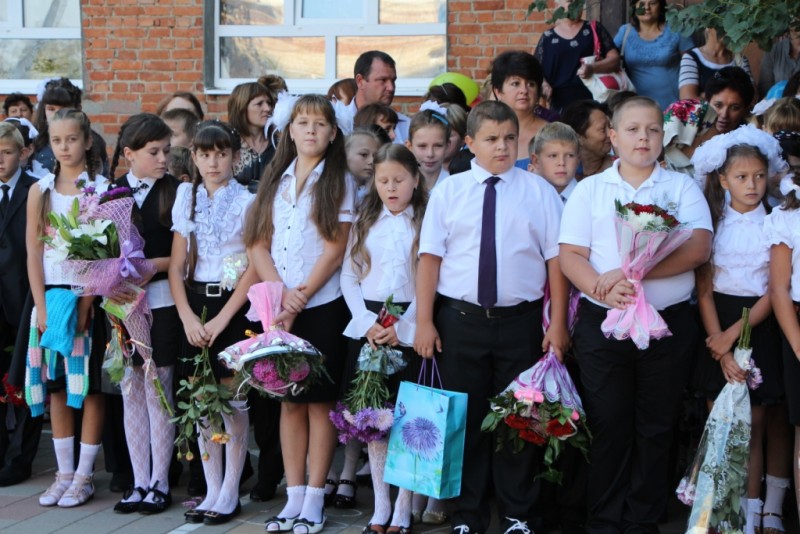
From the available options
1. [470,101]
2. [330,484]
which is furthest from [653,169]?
[470,101]

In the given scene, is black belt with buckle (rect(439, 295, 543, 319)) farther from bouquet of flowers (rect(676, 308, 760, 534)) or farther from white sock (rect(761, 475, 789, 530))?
white sock (rect(761, 475, 789, 530))

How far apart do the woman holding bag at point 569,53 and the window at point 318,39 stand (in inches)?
86.4

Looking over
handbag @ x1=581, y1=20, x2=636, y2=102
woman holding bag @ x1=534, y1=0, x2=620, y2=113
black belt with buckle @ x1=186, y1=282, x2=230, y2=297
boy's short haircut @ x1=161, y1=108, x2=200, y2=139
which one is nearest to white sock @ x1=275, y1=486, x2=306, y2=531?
black belt with buckle @ x1=186, y1=282, x2=230, y2=297

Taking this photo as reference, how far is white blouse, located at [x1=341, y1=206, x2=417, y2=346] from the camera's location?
17.5 ft

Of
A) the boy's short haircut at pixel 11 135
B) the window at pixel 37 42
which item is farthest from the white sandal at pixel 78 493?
the window at pixel 37 42

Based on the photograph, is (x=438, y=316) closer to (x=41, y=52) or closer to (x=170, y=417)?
(x=170, y=417)

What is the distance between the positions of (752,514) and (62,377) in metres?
3.71

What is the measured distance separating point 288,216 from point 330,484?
150 centimetres

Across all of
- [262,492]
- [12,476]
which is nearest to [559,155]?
[262,492]

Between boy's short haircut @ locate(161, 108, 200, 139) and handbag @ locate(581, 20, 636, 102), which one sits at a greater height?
handbag @ locate(581, 20, 636, 102)

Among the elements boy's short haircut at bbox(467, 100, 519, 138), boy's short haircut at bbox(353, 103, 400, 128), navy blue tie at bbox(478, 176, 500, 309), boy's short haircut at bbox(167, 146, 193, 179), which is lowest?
navy blue tie at bbox(478, 176, 500, 309)

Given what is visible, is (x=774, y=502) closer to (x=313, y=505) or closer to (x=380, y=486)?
(x=380, y=486)

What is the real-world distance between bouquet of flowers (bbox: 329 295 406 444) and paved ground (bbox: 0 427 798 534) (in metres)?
0.59

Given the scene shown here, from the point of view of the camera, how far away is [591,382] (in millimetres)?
5031
